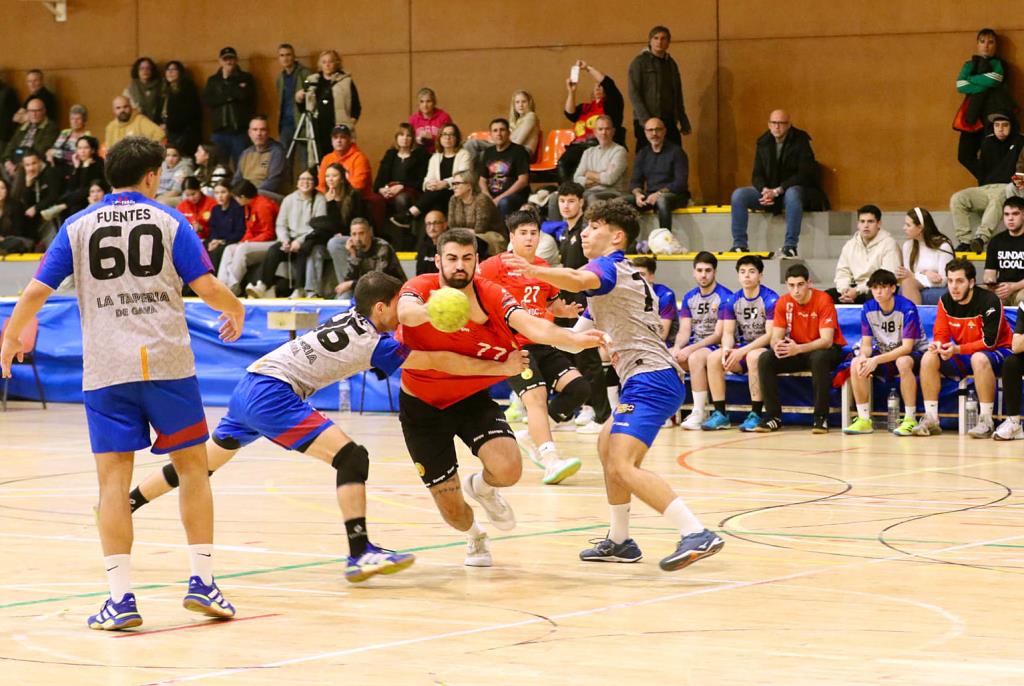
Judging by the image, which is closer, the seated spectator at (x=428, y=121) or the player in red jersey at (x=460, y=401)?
the player in red jersey at (x=460, y=401)

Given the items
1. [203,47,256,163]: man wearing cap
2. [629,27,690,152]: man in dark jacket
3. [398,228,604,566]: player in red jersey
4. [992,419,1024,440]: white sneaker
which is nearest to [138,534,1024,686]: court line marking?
[398,228,604,566]: player in red jersey

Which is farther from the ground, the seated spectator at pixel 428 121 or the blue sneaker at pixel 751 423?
the seated spectator at pixel 428 121

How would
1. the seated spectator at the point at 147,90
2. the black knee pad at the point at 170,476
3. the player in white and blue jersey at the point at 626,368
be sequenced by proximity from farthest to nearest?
the seated spectator at the point at 147,90, the black knee pad at the point at 170,476, the player in white and blue jersey at the point at 626,368

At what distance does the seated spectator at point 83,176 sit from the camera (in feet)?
63.2

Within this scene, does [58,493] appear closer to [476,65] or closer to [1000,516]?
[1000,516]

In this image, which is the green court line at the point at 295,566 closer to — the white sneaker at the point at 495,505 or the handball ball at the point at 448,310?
the white sneaker at the point at 495,505

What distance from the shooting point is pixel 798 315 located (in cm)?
1375

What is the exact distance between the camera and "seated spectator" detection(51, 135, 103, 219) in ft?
63.2

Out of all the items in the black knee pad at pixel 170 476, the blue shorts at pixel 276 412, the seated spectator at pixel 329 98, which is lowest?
the black knee pad at pixel 170 476

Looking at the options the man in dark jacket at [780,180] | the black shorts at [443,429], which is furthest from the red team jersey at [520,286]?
the man in dark jacket at [780,180]

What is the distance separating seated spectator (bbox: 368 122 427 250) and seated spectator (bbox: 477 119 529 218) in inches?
41.5

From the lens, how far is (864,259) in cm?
1456

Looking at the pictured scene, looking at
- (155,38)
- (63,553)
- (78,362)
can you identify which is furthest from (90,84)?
(63,553)

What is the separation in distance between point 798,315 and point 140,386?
906cm
